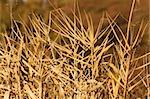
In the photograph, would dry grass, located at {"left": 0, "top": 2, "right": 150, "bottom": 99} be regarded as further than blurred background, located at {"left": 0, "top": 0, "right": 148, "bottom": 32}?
No

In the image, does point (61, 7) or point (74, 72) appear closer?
point (74, 72)

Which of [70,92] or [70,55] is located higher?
[70,55]

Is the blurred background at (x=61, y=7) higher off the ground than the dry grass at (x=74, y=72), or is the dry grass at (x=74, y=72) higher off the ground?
the blurred background at (x=61, y=7)

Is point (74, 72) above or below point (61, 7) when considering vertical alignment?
below

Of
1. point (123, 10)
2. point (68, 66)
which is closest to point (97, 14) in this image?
point (123, 10)

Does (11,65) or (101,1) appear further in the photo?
(101,1)

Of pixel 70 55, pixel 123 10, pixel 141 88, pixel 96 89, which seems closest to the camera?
pixel 96 89

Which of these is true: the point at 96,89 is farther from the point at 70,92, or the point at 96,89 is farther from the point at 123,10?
the point at 123,10

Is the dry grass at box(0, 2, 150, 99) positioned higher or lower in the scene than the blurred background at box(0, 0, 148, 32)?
lower

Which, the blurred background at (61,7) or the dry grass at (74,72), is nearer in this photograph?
the dry grass at (74,72)

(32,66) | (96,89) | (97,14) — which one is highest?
(97,14)

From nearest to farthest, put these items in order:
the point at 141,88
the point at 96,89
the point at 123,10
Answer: the point at 96,89
the point at 141,88
the point at 123,10
